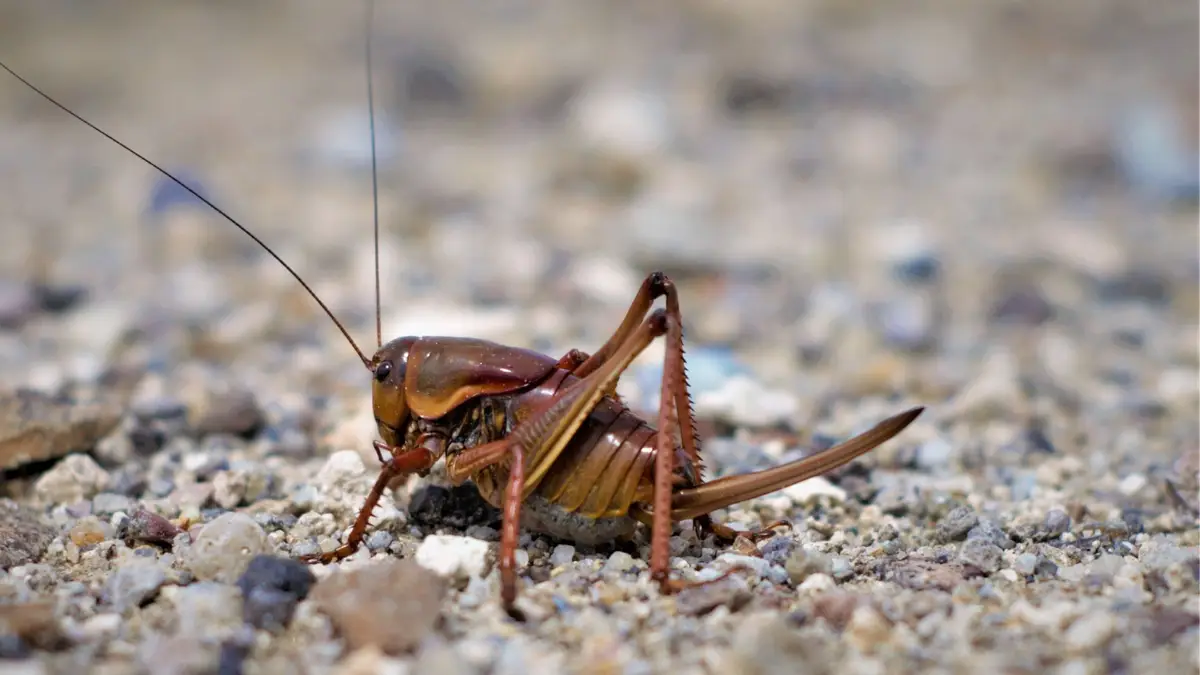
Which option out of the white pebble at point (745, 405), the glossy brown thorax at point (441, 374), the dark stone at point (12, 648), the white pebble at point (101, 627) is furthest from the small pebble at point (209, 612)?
the white pebble at point (745, 405)

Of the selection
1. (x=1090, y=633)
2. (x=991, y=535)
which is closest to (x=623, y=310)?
(x=991, y=535)

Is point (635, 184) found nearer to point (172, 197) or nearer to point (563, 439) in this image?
point (172, 197)

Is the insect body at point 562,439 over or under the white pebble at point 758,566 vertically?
over

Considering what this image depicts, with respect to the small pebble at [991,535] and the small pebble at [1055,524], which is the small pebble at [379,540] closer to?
the small pebble at [991,535]

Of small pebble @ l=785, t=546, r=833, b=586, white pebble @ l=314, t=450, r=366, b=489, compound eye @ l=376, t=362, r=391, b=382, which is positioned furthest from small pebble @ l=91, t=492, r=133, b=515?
small pebble @ l=785, t=546, r=833, b=586

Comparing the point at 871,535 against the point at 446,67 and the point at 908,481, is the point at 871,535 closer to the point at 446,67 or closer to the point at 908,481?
the point at 908,481

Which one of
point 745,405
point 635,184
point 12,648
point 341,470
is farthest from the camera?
point 635,184
